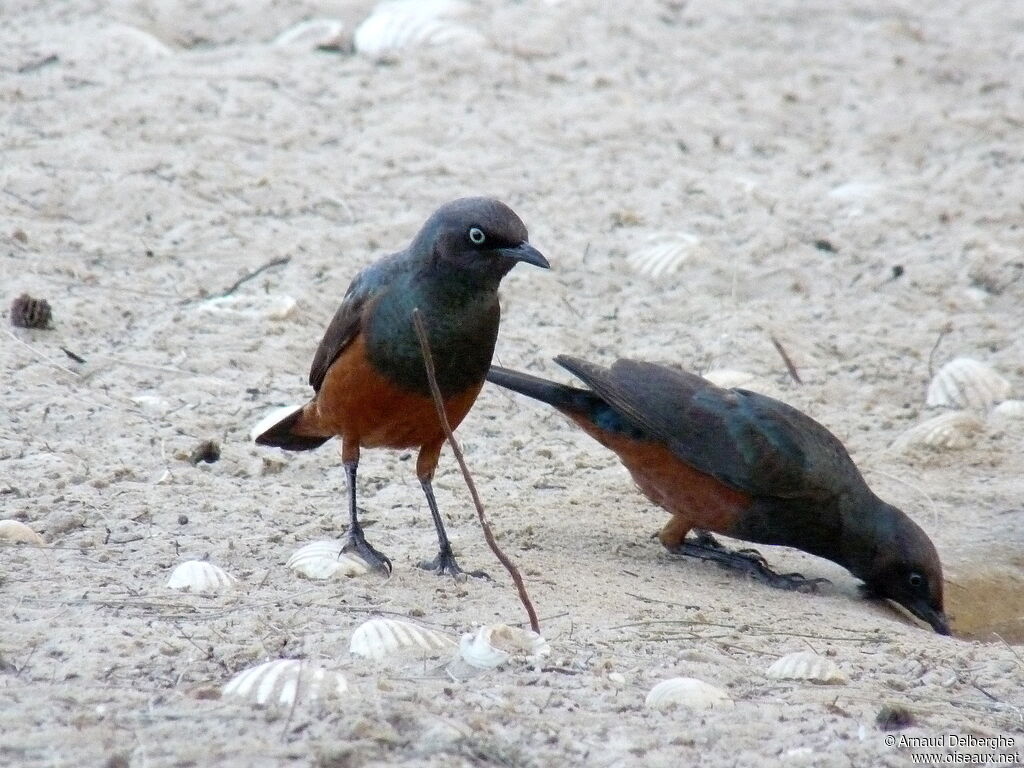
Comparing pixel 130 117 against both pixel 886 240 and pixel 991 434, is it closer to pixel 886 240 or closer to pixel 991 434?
pixel 886 240

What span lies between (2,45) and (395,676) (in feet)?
21.5

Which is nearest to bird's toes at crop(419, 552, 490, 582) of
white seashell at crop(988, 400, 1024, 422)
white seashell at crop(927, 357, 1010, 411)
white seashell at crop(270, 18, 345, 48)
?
white seashell at crop(927, 357, 1010, 411)

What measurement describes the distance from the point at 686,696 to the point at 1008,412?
338 cm

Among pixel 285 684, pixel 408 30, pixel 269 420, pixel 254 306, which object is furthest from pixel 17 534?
pixel 408 30

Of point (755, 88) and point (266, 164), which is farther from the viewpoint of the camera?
point (755, 88)

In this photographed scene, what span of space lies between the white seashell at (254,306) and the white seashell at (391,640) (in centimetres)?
284

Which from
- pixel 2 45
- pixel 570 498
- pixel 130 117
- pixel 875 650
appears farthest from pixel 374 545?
pixel 2 45

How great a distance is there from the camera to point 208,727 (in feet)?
10.6

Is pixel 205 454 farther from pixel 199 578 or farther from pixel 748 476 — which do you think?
pixel 748 476

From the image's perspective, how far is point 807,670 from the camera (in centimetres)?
397

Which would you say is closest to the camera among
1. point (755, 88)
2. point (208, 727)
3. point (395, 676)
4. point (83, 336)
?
point (208, 727)

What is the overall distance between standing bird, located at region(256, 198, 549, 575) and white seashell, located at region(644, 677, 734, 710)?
1.25 m

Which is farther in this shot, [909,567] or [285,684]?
[909,567]

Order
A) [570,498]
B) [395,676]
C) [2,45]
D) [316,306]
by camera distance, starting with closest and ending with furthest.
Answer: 1. [395,676]
2. [570,498]
3. [316,306]
4. [2,45]
